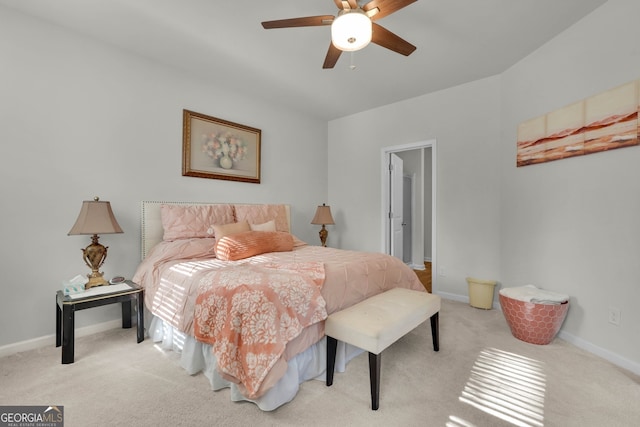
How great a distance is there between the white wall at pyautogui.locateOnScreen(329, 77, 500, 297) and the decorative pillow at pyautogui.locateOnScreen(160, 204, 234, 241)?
2.43 meters

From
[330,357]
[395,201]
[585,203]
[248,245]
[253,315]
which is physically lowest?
[330,357]

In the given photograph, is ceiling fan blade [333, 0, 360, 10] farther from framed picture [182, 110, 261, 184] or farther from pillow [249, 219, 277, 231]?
pillow [249, 219, 277, 231]

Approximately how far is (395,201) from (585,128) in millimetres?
2575

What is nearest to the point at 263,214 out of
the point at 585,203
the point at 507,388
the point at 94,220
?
the point at 94,220

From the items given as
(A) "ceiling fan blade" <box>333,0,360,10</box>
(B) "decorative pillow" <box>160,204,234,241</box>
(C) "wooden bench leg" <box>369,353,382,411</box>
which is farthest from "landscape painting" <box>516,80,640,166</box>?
(B) "decorative pillow" <box>160,204,234,241</box>

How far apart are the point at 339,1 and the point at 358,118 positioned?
9.49ft

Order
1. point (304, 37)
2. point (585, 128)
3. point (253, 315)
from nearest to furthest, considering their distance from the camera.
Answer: point (253, 315)
point (585, 128)
point (304, 37)

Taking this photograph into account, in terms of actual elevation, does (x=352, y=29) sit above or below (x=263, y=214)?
above

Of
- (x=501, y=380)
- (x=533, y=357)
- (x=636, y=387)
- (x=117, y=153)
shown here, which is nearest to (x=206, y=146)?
(x=117, y=153)

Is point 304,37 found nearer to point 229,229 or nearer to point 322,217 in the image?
point 229,229

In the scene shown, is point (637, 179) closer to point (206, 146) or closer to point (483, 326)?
point (483, 326)

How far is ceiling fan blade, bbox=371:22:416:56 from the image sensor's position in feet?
6.42

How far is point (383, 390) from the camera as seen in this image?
1754 mm

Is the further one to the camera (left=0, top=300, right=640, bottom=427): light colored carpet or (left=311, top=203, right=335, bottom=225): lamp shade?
(left=311, top=203, right=335, bottom=225): lamp shade
